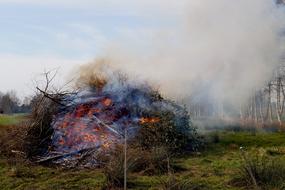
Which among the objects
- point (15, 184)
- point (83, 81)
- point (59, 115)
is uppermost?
point (83, 81)

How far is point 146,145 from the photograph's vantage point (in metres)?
13.6

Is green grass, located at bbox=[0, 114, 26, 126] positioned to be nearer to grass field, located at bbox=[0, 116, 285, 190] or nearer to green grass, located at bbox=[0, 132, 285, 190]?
grass field, located at bbox=[0, 116, 285, 190]

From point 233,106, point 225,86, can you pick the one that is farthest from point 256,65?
point 233,106

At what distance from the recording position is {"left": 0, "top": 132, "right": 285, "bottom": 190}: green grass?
1005 cm

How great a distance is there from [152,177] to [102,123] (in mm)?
3952

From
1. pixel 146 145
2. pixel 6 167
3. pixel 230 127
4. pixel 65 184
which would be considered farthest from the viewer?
pixel 230 127

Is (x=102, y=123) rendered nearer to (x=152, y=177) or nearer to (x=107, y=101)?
(x=107, y=101)

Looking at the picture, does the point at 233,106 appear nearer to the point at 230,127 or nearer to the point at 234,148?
the point at 230,127

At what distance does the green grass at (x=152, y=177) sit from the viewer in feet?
33.0

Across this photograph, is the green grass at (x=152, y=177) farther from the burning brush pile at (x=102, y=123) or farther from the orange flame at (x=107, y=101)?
the orange flame at (x=107, y=101)

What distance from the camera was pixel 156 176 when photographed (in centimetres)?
1088

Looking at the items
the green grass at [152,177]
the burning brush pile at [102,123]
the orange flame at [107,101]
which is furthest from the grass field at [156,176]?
the orange flame at [107,101]

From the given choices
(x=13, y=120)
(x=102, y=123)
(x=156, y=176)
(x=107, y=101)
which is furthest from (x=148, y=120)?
(x=13, y=120)

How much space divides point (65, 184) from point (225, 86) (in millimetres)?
8708
